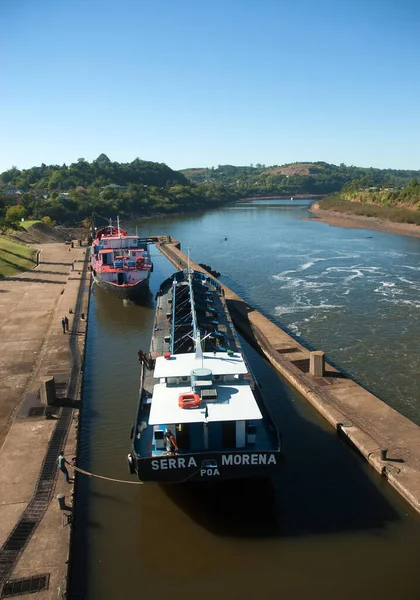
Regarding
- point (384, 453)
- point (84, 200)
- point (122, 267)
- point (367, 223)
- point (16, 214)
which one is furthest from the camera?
point (84, 200)

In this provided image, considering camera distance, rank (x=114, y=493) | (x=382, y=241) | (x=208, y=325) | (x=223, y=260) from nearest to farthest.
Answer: (x=114, y=493) < (x=208, y=325) < (x=223, y=260) < (x=382, y=241)

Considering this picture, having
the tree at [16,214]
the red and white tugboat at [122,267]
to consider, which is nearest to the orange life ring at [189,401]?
the red and white tugboat at [122,267]

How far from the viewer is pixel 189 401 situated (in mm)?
15883

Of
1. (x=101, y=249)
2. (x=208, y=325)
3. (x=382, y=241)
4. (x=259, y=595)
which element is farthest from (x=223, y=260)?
A: (x=259, y=595)

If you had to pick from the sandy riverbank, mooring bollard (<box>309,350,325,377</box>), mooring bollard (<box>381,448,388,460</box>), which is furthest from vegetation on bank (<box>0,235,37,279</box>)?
the sandy riverbank

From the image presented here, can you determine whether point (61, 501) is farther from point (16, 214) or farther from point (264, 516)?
point (16, 214)

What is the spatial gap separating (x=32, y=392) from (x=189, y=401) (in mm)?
10456

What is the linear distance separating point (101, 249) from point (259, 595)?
40.5 metres

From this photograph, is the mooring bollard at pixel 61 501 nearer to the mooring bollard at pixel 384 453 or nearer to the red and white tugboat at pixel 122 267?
the mooring bollard at pixel 384 453

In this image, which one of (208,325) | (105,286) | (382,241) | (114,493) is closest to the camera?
(114,493)

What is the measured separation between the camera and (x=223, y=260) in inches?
2697

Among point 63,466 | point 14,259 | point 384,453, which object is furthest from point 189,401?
point 14,259

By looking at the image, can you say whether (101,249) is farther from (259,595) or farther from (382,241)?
(382,241)

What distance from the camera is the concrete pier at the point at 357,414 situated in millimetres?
17172
